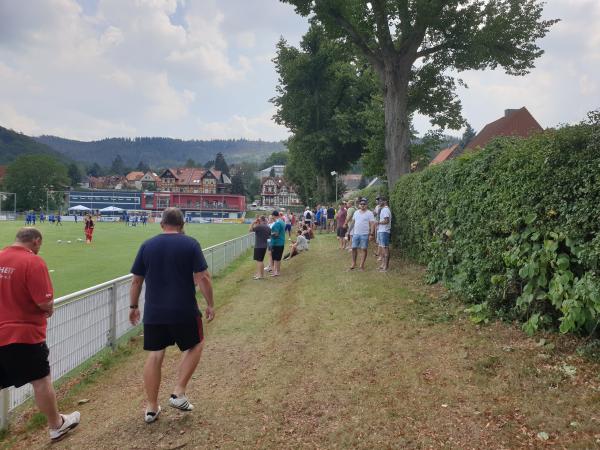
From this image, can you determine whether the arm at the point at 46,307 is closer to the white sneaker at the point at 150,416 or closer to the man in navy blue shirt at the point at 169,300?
the man in navy blue shirt at the point at 169,300

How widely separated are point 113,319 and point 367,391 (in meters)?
4.53

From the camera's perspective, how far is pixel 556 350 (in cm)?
484

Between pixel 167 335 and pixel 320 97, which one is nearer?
pixel 167 335

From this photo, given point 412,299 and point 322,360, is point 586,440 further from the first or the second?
point 412,299

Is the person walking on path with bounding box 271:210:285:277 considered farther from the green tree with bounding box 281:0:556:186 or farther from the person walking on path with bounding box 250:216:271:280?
the green tree with bounding box 281:0:556:186

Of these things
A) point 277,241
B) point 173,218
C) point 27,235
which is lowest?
point 277,241

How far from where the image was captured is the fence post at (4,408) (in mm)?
4758

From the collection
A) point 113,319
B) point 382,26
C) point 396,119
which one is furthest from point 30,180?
point 113,319

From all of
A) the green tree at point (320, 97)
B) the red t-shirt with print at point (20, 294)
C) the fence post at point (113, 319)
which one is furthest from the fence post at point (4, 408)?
the green tree at point (320, 97)

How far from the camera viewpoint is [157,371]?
4203 mm

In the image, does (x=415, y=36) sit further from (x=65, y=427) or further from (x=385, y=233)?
(x=65, y=427)

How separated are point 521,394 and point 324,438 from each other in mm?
1812

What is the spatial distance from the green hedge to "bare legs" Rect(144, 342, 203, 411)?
355 centimetres

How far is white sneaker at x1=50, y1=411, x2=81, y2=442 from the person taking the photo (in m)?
4.34
